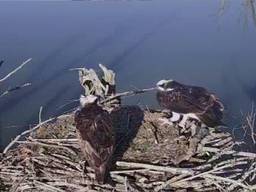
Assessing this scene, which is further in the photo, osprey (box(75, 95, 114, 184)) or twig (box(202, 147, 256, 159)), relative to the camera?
twig (box(202, 147, 256, 159))

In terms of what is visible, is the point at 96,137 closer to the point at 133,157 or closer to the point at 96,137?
the point at 96,137

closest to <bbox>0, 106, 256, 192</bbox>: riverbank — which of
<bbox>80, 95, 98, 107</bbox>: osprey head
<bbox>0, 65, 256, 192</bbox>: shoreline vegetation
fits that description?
<bbox>0, 65, 256, 192</bbox>: shoreline vegetation

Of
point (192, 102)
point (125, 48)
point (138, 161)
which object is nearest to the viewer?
point (138, 161)

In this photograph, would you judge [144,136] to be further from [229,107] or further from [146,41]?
[146,41]

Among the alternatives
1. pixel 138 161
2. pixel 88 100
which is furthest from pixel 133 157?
pixel 88 100

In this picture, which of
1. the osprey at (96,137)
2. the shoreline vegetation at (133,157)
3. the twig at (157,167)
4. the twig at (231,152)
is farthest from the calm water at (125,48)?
the twig at (157,167)

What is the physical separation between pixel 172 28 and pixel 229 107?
1321mm

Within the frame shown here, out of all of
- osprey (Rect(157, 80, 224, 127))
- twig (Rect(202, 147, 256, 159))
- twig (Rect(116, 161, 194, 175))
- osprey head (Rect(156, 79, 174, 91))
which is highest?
osprey head (Rect(156, 79, 174, 91))

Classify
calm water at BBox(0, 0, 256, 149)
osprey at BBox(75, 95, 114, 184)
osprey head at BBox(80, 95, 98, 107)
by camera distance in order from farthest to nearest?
calm water at BBox(0, 0, 256, 149) < osprey head at BBox(80, 95, 98, 107) < osprey at BBox(75, 95, 114, 184)

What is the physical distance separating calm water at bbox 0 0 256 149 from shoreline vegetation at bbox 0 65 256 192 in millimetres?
290

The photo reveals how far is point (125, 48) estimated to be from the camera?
4.51m

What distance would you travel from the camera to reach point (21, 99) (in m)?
3.79

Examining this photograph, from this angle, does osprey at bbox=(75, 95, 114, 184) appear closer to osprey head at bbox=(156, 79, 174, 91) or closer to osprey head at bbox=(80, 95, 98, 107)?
osprey head at bbox=(80, 95, 98, 107)

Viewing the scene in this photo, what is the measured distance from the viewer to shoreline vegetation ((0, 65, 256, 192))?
9.28 ft
